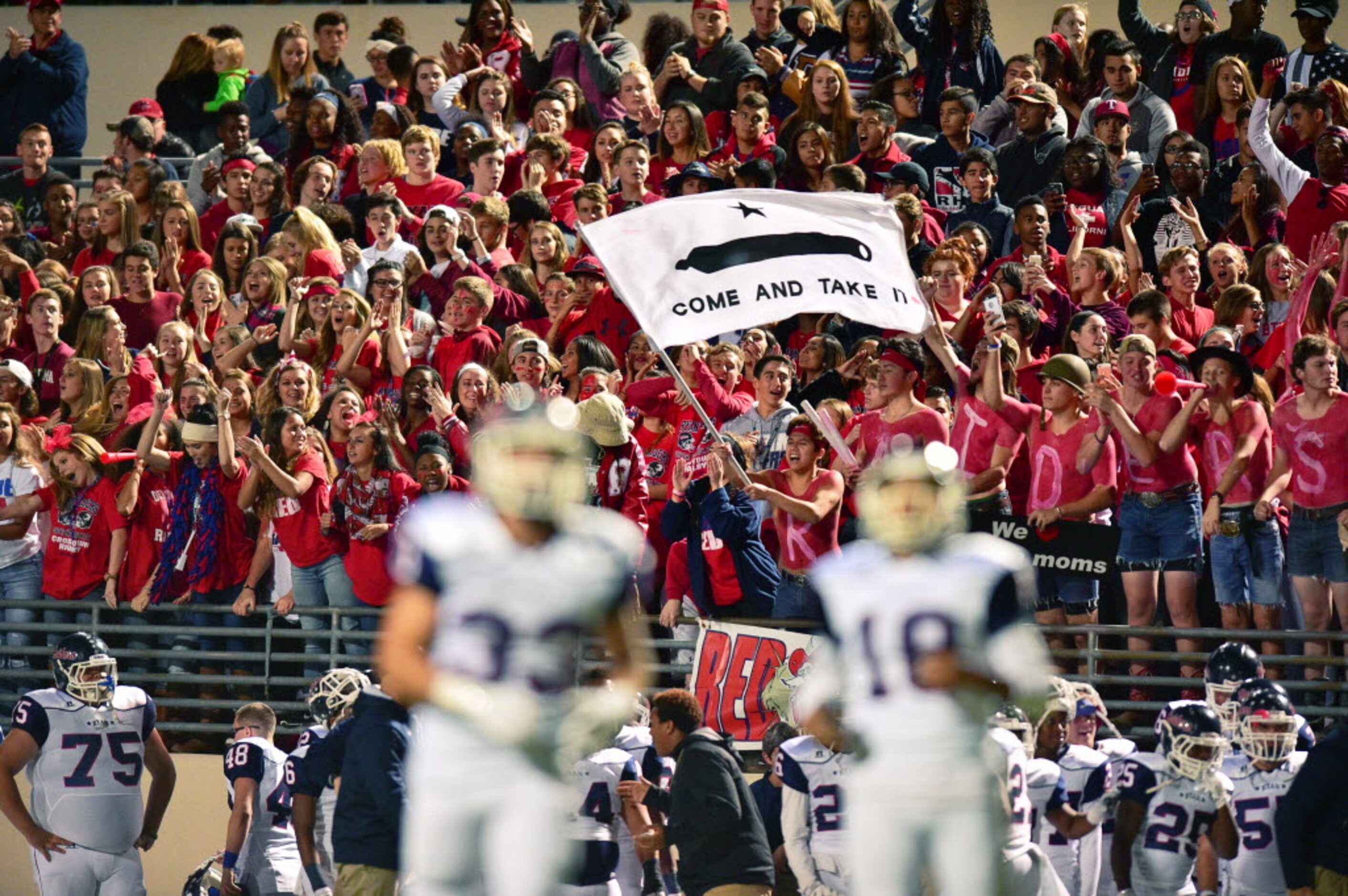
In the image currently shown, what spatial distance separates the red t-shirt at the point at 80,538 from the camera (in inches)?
489

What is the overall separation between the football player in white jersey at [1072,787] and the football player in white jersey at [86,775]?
4.50 m

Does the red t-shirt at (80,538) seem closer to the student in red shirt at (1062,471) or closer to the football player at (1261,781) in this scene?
the student in red shirt at (1062,471)

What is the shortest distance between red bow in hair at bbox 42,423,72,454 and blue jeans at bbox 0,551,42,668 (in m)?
0.61

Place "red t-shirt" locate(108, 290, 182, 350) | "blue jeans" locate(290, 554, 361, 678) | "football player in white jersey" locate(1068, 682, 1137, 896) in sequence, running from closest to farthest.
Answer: "football player in white jersey" locate(1068, 682, 1137, 896)
"blue jeans" locate(290, 554, 361, 678)
"red t-shirt" locate(108, 290, 182, 350)

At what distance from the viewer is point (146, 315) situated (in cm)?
1438

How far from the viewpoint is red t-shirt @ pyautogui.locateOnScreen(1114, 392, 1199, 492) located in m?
10.8

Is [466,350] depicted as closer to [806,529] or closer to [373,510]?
[373,510]

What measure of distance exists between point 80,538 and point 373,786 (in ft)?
15.4

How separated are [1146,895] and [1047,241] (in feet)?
15.8

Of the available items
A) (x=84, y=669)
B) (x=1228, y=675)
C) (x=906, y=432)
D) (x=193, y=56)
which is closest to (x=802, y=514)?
(x=906, y=432)

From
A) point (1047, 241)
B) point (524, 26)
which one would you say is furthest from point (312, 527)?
point (524, 26)

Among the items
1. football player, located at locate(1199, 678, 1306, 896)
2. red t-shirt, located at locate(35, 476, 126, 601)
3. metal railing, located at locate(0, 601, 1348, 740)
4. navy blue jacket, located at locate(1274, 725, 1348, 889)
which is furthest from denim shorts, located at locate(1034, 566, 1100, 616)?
red t-shirt, located at locate(35, 476, 126, 601)

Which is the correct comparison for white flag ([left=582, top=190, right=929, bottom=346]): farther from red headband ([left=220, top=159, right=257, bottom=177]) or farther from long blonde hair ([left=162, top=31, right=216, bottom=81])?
long blonde hair ([left=162, top=31, right=216, bottom=81])

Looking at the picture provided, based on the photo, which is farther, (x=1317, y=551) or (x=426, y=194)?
(x=426, y=194)
